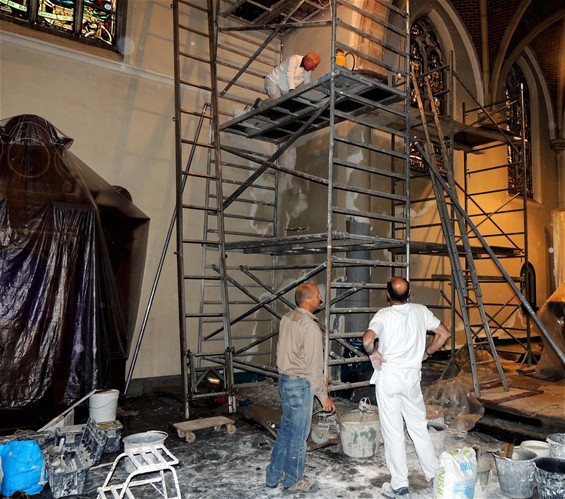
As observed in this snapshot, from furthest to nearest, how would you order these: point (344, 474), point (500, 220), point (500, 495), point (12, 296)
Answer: point (500, 220) → point (12, 296) → point (344, 474) → point (500, 495)

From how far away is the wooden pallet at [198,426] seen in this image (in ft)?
14.5

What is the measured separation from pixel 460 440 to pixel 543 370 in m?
2.86

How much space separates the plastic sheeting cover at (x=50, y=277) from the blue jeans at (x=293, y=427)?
7.89ft

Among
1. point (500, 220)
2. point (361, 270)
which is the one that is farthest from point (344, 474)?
point (500, 220)

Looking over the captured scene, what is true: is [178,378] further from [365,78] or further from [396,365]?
[365,78]

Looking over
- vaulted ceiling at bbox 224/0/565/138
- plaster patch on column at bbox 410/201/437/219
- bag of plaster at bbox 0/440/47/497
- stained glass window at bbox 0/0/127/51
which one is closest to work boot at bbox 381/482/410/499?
bag of plaster at bbox 0/440/47/497

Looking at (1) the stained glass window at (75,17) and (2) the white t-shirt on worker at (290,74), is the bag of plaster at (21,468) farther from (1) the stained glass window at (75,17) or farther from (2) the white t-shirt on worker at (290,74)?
(1) the stained glass window at (75,17)

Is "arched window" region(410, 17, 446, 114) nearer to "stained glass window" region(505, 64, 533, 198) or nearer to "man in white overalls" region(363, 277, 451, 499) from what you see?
"stained glass window" region(505, 64, 533, 198)

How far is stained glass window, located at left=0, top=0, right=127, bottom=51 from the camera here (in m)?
5.95

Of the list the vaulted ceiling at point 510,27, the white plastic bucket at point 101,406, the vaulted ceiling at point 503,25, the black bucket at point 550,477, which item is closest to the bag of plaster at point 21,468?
the white plastic bucket at point 101,406

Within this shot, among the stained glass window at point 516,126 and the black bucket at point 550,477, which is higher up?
the stained glass window at point 516,126

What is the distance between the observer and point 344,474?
12.3 ft

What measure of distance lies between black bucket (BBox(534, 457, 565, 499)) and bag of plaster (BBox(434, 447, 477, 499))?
0.54m

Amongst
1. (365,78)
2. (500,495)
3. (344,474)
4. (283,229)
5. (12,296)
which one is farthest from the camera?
(283,229)
